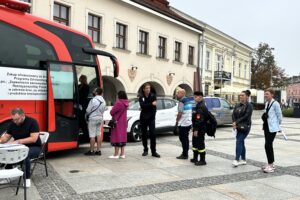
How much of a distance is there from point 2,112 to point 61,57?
195 cm

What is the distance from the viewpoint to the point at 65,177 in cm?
681

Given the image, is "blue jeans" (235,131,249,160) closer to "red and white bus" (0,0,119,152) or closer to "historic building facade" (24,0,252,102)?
"red and white bus" (0,0,119,152)

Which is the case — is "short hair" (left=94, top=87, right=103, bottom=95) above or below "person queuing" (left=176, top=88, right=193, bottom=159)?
above

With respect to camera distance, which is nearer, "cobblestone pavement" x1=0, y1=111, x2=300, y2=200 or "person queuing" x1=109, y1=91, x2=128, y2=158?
"cobblestone pavement" x1=0, y1=111, x2=300, y2=200

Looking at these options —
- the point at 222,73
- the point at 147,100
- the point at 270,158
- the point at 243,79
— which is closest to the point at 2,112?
the point at 147,100

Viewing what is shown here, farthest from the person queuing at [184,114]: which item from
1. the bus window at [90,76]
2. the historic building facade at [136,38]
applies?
the historic building facade at [136,38]

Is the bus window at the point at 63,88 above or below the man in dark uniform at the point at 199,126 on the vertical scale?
above

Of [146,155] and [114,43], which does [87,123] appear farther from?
[114,43]

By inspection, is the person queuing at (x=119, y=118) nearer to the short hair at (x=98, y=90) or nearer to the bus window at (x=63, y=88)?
the short hair at (x=98, y=90)

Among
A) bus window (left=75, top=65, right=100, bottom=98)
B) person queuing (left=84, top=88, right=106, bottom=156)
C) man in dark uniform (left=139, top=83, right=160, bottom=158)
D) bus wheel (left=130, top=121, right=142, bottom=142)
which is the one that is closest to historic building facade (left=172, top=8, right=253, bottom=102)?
bus wheel (left=130, top=121, right=142, bottom=142)

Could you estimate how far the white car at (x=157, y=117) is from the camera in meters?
11.8

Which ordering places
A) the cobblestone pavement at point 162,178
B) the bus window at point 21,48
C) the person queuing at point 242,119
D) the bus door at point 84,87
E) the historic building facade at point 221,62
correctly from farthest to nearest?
the historic building facade at point 221,62 < the bus door at point 84,87 < the person queuing at point 242,119 < the bus window at point 21,48 < the cobblestone pavement at point 162,178

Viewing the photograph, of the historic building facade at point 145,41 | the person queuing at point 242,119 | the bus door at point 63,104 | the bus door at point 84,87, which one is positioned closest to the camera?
the person queuing at point 242,119

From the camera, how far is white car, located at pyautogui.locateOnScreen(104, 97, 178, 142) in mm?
11812
